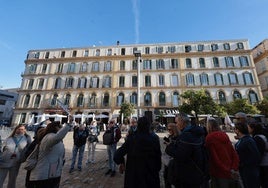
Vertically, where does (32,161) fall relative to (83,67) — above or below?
below

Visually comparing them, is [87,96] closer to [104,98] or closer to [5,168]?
[104,98]

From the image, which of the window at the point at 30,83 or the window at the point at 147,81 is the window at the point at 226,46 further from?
the window at the point at 30,83

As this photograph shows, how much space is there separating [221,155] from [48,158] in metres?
2.89

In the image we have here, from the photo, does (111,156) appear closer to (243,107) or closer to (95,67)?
(243,107)

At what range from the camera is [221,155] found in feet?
8.18

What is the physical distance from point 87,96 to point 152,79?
12854 mm

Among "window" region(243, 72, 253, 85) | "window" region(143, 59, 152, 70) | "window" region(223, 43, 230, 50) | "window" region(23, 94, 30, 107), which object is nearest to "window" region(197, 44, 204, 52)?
"window" region(223, 43, 230, 50)

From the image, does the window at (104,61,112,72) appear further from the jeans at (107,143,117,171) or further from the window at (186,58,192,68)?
the jeans at (107,143,117,171)

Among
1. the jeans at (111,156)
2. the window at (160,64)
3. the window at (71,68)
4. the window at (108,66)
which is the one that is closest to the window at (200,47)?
the window at (160,64)

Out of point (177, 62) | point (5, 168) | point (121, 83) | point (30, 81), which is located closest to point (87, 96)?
point (121, 83)

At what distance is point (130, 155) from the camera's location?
7.72 feet

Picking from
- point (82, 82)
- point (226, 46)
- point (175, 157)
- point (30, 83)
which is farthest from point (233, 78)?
point (30, 83)

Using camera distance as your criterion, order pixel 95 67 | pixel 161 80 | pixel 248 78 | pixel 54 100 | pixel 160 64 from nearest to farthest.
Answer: pixel 248 78 → pixel 161 80 → pixel 54 100 → pixel 160 64 → pixel 95 67

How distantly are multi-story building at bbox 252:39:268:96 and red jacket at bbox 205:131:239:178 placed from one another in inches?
1330
